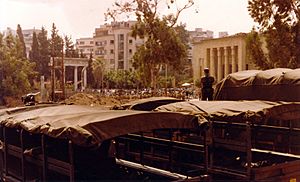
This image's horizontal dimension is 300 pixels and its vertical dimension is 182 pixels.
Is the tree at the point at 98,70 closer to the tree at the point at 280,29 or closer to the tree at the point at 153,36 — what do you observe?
the tree at the point at 153,36

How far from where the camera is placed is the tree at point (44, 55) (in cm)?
5718

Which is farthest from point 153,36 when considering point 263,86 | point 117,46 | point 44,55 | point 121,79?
point 117,46

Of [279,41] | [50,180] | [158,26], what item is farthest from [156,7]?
[50,180]

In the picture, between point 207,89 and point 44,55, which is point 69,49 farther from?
point 207,89

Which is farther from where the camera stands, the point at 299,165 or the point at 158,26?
the point at 158,26

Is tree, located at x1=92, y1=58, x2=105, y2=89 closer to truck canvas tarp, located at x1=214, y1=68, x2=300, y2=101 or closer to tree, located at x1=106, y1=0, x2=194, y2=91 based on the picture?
tree, located at x1=106, y1=0, x2=194, y2=91

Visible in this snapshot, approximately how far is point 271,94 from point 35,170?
482cm

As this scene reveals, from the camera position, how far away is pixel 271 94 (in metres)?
8.68

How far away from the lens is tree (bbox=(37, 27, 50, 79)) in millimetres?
57184

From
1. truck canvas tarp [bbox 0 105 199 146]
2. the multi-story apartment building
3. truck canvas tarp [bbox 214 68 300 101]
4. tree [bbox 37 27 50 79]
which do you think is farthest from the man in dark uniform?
the multi-story apartment building

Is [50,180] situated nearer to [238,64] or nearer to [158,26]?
[158,26]

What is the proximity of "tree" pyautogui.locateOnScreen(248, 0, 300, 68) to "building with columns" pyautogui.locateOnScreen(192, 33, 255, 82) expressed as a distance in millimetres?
24430

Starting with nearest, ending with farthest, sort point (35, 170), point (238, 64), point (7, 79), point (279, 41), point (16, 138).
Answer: point (35, 170), point (16, 138), point (279, 41), point (7, 79), point (238, 64)

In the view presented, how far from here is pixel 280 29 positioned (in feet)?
57.3
